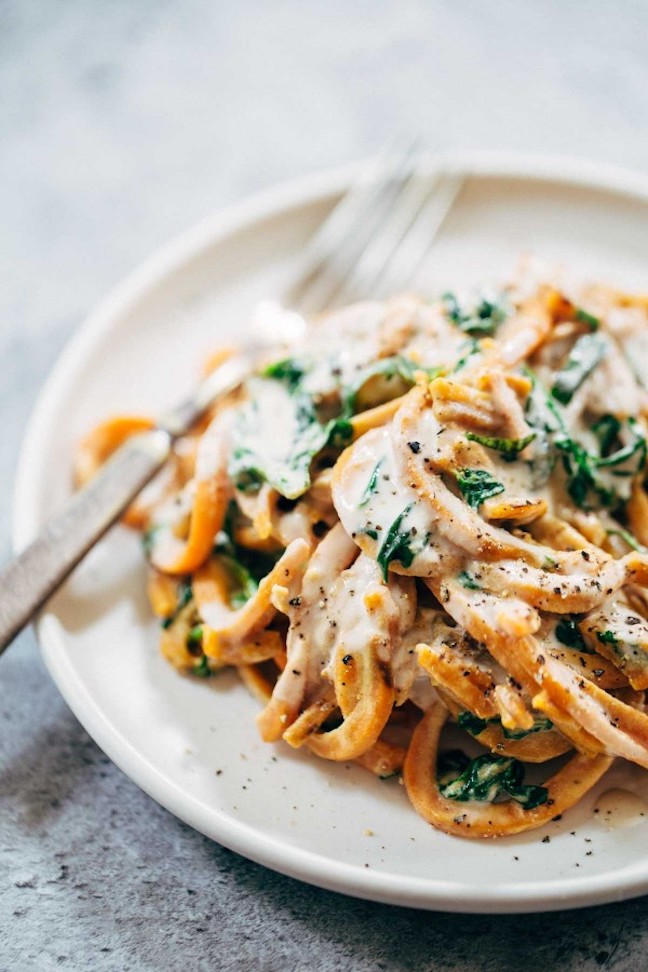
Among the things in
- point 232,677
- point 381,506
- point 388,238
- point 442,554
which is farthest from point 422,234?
point 232,677

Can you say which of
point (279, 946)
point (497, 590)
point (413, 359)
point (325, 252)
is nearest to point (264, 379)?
point (413, 359)

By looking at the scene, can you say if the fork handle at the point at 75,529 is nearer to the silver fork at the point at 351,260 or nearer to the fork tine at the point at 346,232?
the silver fork at the point at 351,260

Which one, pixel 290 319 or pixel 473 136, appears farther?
pixel 473 136

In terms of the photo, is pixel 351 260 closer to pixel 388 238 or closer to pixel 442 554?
pixel 388 238

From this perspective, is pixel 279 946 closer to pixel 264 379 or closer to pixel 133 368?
pixel 264 379

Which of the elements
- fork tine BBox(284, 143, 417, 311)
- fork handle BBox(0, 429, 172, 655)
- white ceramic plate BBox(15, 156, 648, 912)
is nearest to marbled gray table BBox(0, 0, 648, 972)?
white ceramic plate BBox(15, 156, 648, 912)
